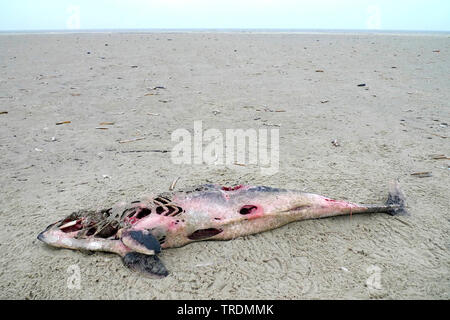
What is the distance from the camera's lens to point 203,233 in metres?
2.37

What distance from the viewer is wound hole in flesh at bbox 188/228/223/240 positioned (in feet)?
7.75

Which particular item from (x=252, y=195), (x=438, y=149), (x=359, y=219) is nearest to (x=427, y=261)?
(x=359, y=219)

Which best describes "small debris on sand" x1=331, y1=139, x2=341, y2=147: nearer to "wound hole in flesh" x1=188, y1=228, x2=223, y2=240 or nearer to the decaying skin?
the decaying skin

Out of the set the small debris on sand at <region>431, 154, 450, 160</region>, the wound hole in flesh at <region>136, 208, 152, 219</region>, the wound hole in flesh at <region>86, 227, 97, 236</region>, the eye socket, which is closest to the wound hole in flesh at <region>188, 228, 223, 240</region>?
the eye socket

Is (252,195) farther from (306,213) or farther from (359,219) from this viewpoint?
(359,219)

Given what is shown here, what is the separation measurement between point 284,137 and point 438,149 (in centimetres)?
184

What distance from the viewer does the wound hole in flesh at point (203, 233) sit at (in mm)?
2361

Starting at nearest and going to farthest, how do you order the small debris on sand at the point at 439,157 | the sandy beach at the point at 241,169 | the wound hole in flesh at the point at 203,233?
1. the sandy beach at the point at 241,169
2. the wound hole in flesh at the point at 203,233
3. the small debris on sand at the point at 439,157

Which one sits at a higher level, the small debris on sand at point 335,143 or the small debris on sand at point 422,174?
the small debris on sand at point 335,143

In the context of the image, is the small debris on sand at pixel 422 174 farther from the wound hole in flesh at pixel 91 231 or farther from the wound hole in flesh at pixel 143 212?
the wound hole in flesh at pixel 91 231

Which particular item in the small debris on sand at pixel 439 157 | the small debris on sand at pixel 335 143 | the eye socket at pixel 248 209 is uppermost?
the small debris on sand at pixel 335 143

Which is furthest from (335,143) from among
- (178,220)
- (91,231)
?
(91,231)

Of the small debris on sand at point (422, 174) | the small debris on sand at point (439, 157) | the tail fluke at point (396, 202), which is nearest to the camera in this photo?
the tail fluke at point (396, 202)

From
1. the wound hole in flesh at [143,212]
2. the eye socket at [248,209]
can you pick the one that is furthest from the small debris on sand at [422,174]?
the wound hole in flesh at [143,212]
